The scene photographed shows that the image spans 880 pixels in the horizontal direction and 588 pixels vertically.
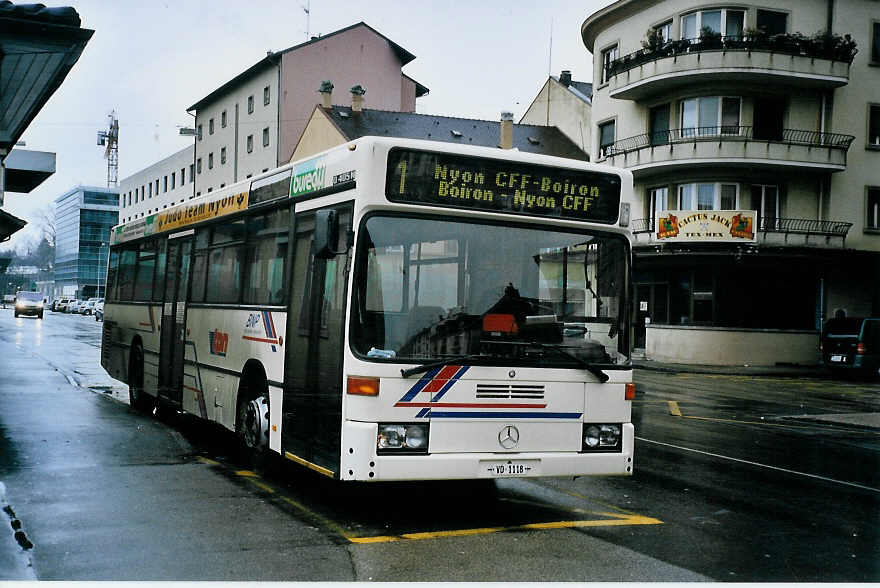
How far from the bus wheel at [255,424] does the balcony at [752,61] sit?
92.6ft

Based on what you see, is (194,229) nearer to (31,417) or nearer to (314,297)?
(31,417)

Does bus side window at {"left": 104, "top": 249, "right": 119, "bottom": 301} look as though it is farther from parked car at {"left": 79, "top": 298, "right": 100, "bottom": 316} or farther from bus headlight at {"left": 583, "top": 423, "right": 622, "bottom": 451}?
parked car at {"left": 79, "top": 298, "right": 100, "bottom": 316}

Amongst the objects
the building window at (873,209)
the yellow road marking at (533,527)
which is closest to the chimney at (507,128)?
the building window at (873,209)

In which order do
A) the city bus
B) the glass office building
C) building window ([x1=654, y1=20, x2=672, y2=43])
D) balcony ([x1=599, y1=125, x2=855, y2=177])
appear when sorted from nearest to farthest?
1. the city bus
2. the glass office building
3. balcony ([x1=599, y1=125, x2=855, y2=177])
4. building window ([x1=654, y1=20, x2=672, y2=43])

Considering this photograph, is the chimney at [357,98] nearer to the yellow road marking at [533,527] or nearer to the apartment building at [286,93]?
the apartment building at [286,93]

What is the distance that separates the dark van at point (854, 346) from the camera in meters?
28.6

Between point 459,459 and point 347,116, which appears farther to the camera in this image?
point 347,116

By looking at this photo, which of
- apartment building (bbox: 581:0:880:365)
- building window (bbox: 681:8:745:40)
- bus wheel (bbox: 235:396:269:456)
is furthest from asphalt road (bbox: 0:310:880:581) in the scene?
building window (bbox: 681:8:745:40)

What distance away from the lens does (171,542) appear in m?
6.33

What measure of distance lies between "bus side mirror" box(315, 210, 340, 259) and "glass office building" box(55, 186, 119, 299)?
49.8 ft

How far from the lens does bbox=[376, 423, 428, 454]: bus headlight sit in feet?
22.1

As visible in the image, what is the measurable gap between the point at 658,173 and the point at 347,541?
31.6m

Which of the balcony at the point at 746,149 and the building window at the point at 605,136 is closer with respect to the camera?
the balcony at the point at 746,149

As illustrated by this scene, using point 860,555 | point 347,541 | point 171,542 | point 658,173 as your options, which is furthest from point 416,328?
point 658,173
